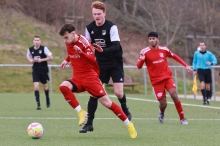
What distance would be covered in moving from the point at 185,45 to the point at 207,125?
1215 inches

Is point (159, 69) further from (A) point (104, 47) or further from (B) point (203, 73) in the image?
(B) point (203, 73)

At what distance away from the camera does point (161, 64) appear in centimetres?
1212

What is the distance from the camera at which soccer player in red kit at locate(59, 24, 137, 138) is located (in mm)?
8891

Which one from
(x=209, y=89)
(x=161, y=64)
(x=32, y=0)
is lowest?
(x=209, y=89)

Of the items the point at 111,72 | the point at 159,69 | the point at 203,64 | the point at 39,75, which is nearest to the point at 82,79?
the point at 111,72

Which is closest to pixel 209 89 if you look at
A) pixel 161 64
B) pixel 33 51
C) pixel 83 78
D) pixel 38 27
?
pixel 33 51

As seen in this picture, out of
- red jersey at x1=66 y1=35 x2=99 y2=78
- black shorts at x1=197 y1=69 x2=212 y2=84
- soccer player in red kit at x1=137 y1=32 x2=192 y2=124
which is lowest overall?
black shorts at x1=197 y1=69 x2=212 y2=84

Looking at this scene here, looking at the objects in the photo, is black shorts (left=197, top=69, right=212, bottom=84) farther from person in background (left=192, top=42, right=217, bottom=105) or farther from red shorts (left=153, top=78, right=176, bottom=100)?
red shorts (left=153, top=78, right=176, bottom=100)

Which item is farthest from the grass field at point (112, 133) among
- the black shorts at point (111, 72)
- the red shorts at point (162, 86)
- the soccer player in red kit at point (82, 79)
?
the black shorts at point (111, 72)

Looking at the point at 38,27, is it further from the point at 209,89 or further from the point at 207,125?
the point at 207,125

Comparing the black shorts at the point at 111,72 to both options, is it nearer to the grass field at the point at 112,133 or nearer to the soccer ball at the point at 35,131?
the grass field at the point at 112,133

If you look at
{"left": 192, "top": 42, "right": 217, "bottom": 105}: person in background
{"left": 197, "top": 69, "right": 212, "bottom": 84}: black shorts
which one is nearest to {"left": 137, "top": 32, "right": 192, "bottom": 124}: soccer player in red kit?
{"left": 192, "top": 42, "right": 217, "bottom": 105}: person in background

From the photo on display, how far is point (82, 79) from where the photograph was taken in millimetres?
9047

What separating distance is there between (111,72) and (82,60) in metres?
1.60
